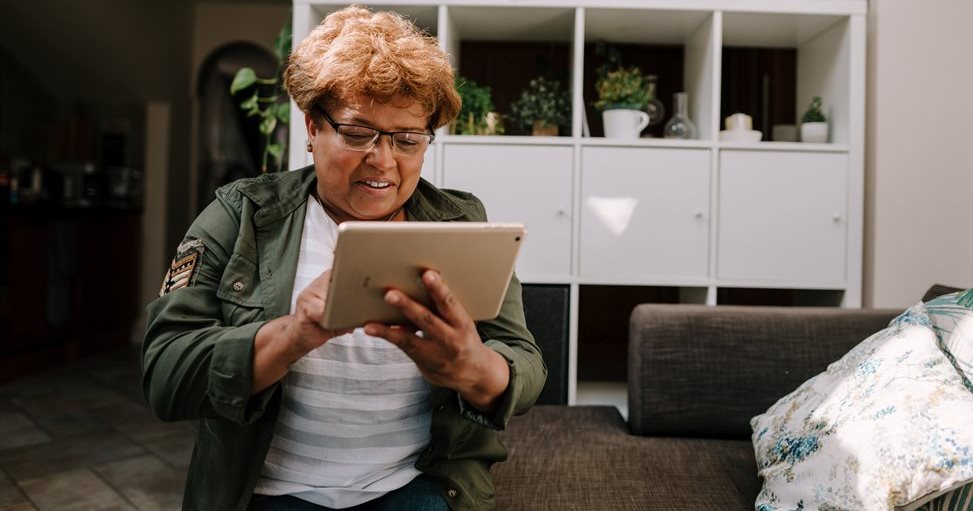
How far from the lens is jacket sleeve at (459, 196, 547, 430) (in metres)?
0.95

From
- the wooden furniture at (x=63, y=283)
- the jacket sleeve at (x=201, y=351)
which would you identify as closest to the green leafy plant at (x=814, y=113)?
the jacket sleeve at (x=201, y=351)

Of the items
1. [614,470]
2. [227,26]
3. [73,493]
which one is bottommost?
[73,493]

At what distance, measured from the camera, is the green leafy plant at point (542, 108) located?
2477 mm

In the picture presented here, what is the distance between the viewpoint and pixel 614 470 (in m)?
1.45

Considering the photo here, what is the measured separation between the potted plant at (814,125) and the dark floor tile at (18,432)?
3.13 metres

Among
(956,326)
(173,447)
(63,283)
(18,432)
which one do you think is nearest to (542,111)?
(956,326)

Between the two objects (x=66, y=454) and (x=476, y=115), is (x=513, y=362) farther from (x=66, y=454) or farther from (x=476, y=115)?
(x=66, y=454)

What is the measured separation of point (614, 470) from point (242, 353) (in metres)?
0.87

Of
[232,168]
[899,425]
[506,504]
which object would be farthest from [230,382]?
[232,168]

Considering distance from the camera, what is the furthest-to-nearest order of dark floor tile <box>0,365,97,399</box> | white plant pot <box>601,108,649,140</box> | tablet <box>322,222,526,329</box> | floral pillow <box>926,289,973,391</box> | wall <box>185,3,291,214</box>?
1. wall <box>185,3,291,214</box>
2. dark floor tile <box>0,365,97,399</box>
3. white plant pot <box>601,108,649,140</box>
4. floral pillow <box>926,289,973,391</box>
5. tablet <box>322,222,526,329</box>

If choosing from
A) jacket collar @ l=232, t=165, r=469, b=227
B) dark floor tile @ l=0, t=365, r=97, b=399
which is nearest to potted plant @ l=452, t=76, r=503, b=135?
jacket collar @ l=232, t=165, r=469, b=227

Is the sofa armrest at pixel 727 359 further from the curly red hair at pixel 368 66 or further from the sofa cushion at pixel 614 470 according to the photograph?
the curly red hair at pixel 368 66

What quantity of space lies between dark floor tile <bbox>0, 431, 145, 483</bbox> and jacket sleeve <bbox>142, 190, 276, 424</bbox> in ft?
6.50

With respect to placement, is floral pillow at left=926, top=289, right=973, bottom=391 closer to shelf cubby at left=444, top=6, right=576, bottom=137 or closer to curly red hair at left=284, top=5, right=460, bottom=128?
curly red hair at left=284, top=5, right=460, bottom=128
